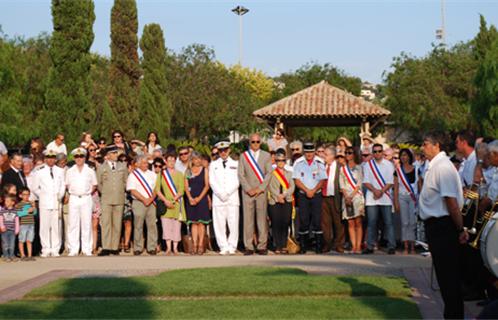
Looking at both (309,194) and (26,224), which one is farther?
(309,194)

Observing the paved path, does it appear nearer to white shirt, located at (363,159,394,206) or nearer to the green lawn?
the green lawn

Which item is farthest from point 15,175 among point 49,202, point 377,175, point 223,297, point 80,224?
point 223,297

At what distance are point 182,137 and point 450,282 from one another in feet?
222

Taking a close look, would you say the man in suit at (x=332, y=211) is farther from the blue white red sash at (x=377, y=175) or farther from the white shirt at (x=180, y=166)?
the white shirt at (x=180, y=166)

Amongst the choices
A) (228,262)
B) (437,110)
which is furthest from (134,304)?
(437,110)

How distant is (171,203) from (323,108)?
20.2m

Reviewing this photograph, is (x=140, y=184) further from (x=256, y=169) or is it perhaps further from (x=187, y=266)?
(x=187, y=266)

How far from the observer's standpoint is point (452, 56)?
80.9 m

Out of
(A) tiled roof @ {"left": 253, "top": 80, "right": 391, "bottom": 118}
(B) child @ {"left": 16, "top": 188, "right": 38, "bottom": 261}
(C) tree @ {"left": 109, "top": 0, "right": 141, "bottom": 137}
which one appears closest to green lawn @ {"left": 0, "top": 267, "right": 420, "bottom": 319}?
(B) child @ {"left": 16, "top": 188, "right": 38, "bottom": 261}

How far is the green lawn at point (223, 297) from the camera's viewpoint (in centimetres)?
1020

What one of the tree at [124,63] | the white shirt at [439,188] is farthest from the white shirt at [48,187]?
the tree at [124,63]

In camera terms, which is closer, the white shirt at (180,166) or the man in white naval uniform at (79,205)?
the man in white naval uniform at (79,205)

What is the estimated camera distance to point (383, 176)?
1759 cm

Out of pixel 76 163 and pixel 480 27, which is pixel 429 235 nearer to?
pixel 76 163
